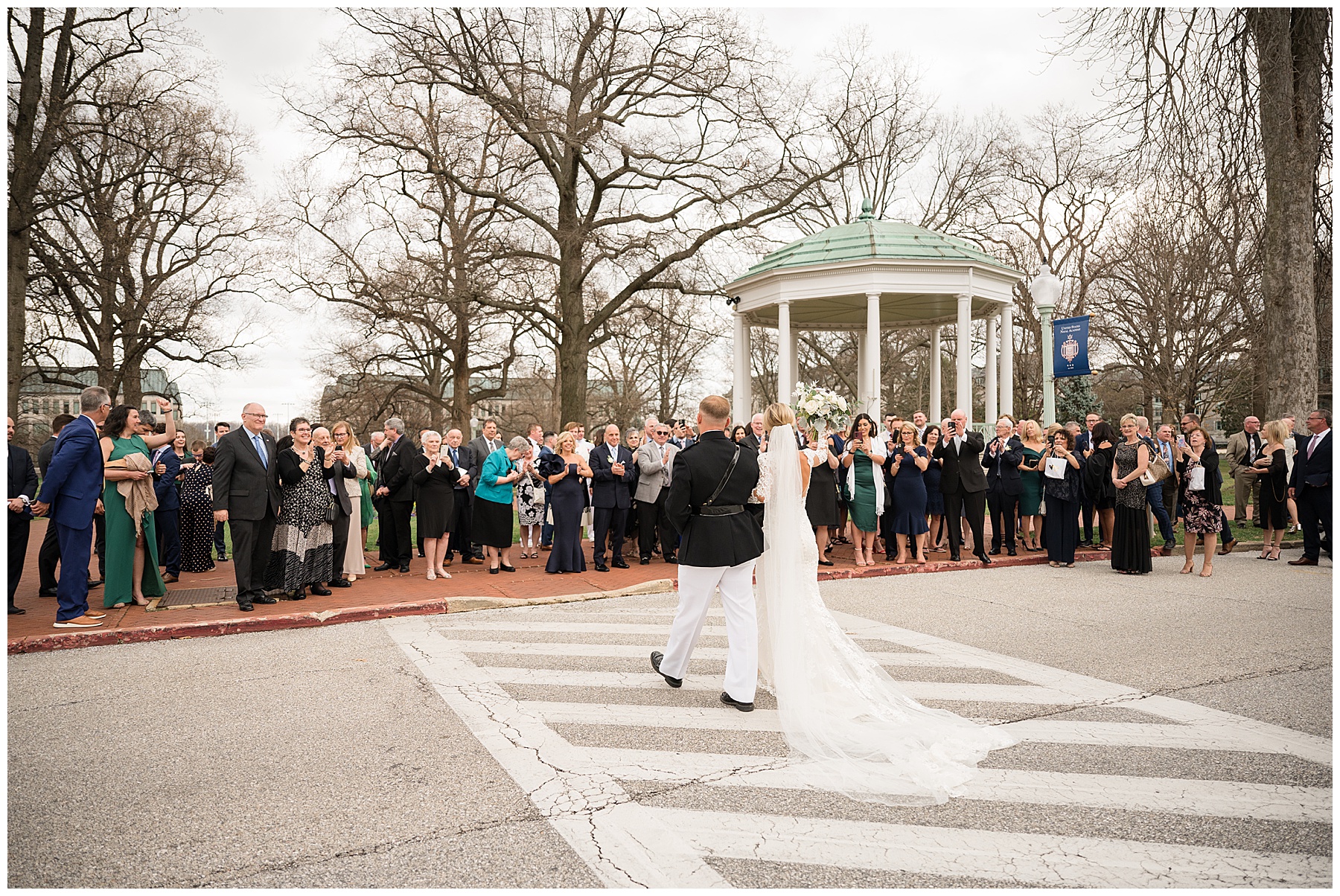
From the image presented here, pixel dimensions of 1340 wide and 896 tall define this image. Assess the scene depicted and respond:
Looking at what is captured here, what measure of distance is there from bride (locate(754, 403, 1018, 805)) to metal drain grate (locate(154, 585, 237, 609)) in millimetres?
6724

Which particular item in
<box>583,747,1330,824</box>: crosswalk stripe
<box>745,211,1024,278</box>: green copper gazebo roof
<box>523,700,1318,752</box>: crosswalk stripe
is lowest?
<box>583,747,1330,824</box>: crosswalk stripe

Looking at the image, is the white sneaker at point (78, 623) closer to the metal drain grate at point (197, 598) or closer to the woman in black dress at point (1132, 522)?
the metal drain grate at point (197, 598)

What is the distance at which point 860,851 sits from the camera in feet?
12.0

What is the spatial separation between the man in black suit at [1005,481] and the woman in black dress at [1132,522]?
5.60ft

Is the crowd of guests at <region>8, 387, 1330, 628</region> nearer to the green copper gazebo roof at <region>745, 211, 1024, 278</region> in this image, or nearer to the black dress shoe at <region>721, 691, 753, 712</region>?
the black dress shoe at <region>721, 691, 753, 712</region>

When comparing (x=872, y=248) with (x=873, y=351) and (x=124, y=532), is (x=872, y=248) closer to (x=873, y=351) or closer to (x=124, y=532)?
(x=873, y=351)

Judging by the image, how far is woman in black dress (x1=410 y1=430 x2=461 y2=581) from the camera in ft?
37.1

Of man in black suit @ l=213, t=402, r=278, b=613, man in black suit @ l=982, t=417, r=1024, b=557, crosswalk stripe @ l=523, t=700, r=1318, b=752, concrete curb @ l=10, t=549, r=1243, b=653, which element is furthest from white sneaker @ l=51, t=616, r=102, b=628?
man in black suit @ l=982, t=417, r=1024, b=557

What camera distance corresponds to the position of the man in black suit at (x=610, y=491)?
40.3ft

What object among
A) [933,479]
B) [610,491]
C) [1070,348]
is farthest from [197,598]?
[1070,348]

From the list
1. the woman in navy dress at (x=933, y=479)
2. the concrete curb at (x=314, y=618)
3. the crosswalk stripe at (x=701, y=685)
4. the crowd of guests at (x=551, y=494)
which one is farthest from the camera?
the woman in navy dress at (x=933, y=479)

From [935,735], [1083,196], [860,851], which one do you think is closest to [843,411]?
[935,735]

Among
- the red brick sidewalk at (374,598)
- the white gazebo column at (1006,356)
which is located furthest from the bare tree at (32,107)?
the white gazebo column at (1006,356)

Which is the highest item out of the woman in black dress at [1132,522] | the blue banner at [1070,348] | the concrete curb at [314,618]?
the blue banner at [1070,348]
